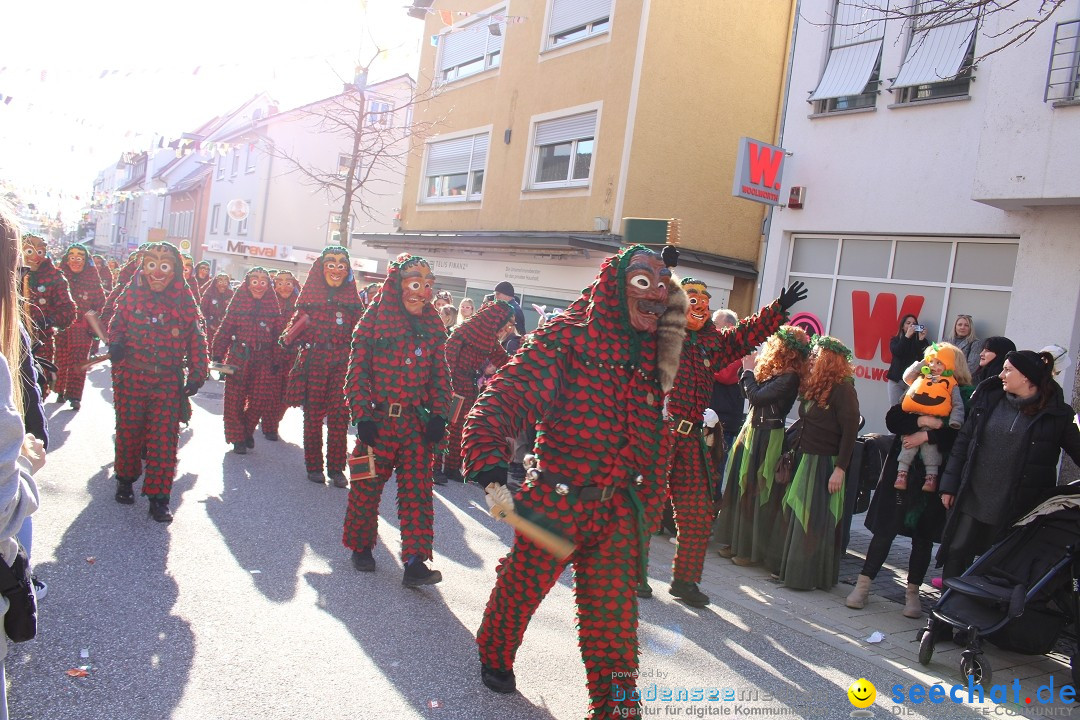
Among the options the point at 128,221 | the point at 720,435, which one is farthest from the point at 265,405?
the point at 128,221

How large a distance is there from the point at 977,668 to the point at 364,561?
3.69 meters

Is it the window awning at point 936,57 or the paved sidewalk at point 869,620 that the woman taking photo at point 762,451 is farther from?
the window awning at point 936,57

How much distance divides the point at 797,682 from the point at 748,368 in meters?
3.27

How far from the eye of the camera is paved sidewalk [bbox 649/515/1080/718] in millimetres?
4656

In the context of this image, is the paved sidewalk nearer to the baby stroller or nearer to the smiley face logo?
the smiley face logo

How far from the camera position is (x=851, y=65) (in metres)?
11.6

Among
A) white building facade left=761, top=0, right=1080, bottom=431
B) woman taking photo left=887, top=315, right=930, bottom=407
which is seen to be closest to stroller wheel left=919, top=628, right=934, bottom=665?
white building facade left=761, top=0, right=1080, bottom=431

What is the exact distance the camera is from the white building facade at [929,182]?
8797mm

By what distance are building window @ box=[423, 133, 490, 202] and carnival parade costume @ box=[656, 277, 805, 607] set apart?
1392 cm

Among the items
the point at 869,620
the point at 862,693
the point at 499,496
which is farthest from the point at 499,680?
the point at 869,620

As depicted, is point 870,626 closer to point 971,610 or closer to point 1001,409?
point 971,610

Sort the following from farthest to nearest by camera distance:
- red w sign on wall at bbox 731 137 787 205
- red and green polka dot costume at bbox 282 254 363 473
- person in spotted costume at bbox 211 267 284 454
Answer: red w sign on wall at bbox 731 137 787 205, person in spotted costume at bbox 211 267 284 454, red and green polka dot costume at bbox 282 254 363 473

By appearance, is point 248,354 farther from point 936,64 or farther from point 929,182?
point 936,64

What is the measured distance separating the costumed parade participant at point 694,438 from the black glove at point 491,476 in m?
2.36
